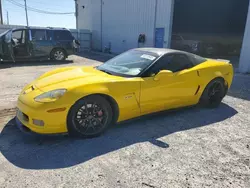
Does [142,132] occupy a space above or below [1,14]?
below

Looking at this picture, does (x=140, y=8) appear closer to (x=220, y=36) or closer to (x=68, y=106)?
(x=220, y=36)

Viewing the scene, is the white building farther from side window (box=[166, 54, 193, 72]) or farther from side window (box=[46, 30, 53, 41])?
side window (box=[166, 54, 193, 72])

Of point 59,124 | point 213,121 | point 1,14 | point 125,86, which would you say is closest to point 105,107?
point 125,86

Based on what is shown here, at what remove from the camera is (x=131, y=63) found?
157 inches

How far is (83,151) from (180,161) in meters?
1.25

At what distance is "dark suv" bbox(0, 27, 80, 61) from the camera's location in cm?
1021

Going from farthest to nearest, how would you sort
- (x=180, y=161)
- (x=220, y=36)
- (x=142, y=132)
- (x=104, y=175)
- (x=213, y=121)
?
(x=220, y=36) < (x=213, y=121) < (x=142, y=132) < (x=180, y=161) < (x=104, y=175)

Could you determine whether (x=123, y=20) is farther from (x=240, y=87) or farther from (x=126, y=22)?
(x=240, y=87)

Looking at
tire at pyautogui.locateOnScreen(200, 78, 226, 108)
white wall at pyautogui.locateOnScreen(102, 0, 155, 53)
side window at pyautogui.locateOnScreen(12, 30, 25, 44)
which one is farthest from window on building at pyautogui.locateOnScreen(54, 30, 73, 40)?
tire at pyautogui.locateOnScreen(200, 78, 226, 108)

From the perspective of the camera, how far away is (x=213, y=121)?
4.05 m

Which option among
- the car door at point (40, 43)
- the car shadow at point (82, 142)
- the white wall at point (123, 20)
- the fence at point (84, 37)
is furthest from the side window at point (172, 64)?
the fence at point (84, 37)

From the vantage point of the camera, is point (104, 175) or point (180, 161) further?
point (180, 161)

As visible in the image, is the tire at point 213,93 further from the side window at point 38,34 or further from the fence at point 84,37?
the fence at point 84,37

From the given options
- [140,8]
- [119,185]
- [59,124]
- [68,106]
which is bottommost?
[119,185]
